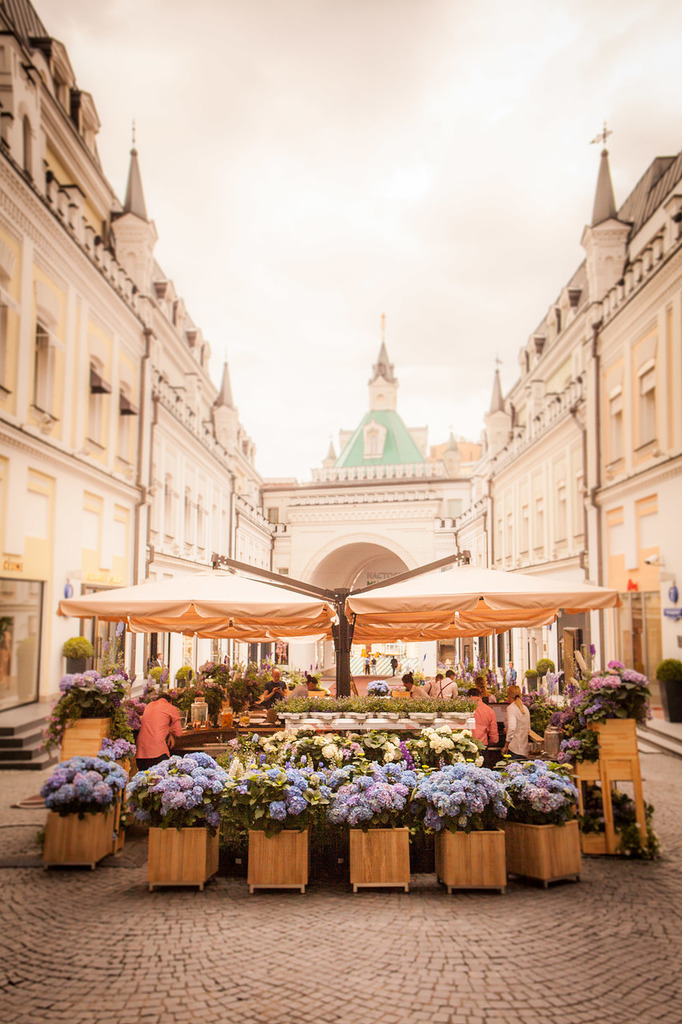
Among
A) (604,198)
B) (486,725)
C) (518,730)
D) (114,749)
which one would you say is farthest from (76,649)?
(604,198)

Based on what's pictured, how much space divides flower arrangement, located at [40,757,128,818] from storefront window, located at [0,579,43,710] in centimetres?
774

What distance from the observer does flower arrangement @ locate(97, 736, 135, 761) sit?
755cm

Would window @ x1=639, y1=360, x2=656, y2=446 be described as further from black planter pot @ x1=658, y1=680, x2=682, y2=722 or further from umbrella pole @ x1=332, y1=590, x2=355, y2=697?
umbrella pole @ x1=332, y1=590, x2=355, y2=697

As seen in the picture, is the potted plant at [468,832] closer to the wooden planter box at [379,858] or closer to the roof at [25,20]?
the wooden planter box at [379,858]

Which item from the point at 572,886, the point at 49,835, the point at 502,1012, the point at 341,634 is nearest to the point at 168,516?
the point at 341,634

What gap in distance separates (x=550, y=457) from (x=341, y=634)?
1788 centimetres

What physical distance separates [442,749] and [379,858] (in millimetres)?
1326

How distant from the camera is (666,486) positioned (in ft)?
54.6

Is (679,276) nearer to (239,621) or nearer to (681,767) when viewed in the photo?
(681,767)

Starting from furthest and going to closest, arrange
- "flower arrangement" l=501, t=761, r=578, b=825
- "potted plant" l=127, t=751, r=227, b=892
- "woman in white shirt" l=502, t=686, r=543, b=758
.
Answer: "woman in white shirt" l=502, t=686, r=543, b=758, "flower arrangement" l=501, t=761, r=578, b=825, "potted plant" l=127, t=751, r=227, b=892

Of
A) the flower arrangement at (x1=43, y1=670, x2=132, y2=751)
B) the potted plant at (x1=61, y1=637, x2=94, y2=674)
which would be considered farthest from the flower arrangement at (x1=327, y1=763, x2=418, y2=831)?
the potted plant at (x1=61, y1=637, x2=94, y2=674)

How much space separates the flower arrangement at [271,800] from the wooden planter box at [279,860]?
3.4 inches

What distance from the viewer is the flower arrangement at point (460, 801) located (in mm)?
6195

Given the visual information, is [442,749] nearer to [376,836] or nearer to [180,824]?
[376,836]
